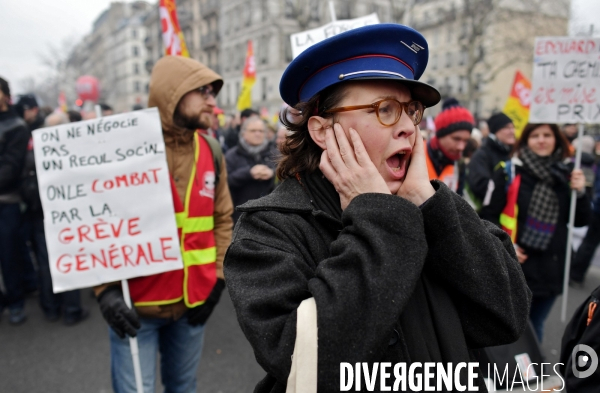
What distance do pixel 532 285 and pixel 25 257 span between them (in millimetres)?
5335

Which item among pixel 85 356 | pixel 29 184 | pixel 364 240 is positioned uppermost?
pixel 364 240

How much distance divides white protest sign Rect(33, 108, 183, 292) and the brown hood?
0.62ft

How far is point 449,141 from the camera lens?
3.92m

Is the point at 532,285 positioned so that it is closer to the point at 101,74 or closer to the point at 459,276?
the point at 459,276

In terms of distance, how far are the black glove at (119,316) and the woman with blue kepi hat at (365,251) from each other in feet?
3.47

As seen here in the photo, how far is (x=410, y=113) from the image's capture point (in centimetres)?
140

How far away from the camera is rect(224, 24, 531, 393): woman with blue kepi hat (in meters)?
1.08

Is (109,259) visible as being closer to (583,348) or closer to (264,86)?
(583,348)

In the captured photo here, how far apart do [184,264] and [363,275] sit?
5.26 feet

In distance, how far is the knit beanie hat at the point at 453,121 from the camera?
12.8 ft

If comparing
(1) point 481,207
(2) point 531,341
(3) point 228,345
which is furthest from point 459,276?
(3) point 228,345

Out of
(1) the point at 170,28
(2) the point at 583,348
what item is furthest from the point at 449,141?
(1) the point at 170,28

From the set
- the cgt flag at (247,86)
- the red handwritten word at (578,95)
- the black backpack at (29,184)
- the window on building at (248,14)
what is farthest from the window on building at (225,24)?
the red handwritten word at (578,95)

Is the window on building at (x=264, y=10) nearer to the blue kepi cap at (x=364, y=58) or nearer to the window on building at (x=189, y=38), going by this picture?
the window on building at (x=189, y=38)
